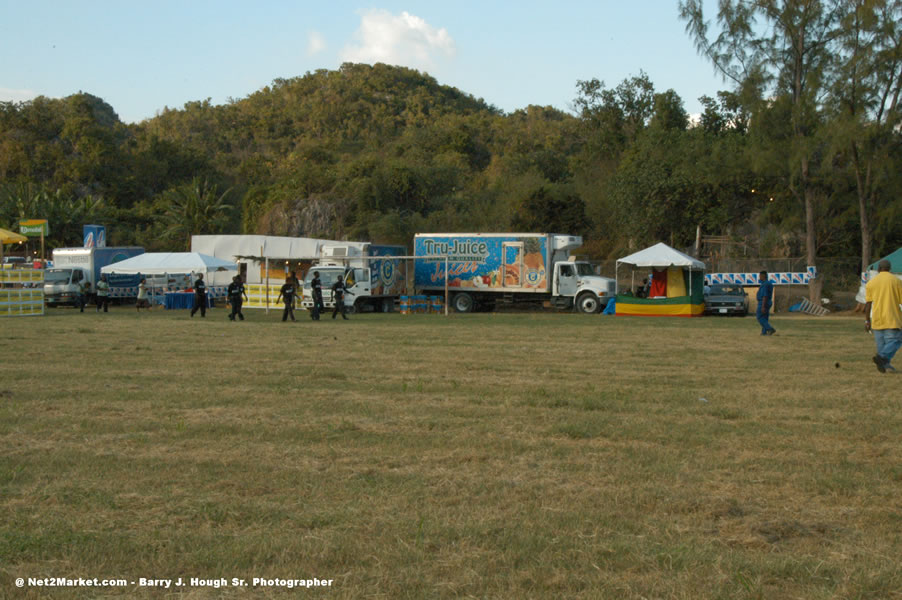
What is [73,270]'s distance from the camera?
39750 millimetres

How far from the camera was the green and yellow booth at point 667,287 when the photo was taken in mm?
30672

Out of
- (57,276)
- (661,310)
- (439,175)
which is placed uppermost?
(439,175)

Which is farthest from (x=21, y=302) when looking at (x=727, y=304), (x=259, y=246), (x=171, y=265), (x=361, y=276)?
(x=727, y=304)

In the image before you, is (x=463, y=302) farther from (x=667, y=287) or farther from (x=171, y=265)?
(x=171, y=265)

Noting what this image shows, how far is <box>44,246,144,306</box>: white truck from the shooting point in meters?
39.0

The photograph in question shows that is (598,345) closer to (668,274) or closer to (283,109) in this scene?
(668,274)

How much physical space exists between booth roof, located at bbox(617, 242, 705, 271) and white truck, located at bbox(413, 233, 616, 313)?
1796mm

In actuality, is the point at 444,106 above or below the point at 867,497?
above

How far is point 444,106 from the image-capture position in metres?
91.4

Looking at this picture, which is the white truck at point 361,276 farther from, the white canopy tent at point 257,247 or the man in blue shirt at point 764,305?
the man in blue shirt at point 764,305

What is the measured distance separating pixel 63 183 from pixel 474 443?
64.5 metres

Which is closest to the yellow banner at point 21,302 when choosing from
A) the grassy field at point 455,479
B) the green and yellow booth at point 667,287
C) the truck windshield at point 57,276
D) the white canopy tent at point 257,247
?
the white canopy tent at point 257,247

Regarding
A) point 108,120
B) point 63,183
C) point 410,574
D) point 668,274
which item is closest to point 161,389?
point 410,574

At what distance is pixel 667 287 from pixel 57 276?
26.2 metres
